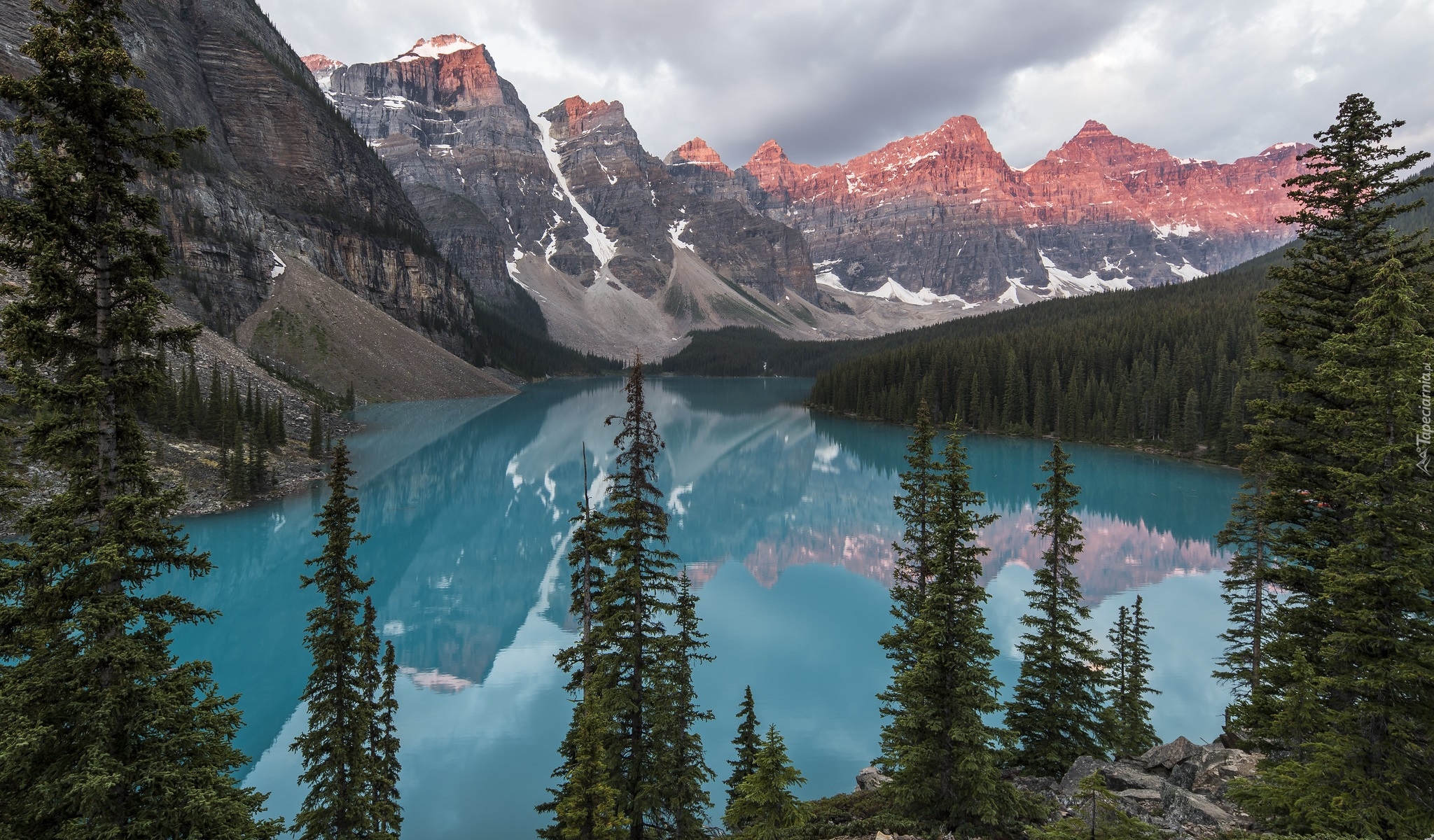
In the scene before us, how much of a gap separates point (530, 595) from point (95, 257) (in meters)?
30.0

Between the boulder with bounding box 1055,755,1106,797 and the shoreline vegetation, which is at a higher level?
the shoreline vegetation

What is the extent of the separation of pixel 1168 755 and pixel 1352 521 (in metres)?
6.75

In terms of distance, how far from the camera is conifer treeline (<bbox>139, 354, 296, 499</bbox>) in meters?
47.2

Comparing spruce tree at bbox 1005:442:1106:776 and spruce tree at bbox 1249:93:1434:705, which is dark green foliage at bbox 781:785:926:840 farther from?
spruce tree at bbox 1249:93:1434:705

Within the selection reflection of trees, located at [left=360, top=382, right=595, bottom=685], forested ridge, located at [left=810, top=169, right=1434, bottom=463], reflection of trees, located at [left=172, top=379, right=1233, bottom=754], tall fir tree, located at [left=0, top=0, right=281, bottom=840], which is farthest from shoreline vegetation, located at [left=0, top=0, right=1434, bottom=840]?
forested ridge, located at [left=810, top=169, right=1434, bottom=463]

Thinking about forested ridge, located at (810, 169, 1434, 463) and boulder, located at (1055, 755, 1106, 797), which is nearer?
boulder, located at (1055, 755, 1106, 797)

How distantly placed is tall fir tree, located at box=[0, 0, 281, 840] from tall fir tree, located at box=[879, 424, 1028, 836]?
9.60 m

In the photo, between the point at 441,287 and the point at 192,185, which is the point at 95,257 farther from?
the point at 441,287

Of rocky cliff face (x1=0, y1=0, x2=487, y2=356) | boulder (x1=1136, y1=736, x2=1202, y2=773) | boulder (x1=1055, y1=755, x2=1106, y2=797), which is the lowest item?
boulder (x1=1055, y1=755, x2=1106, y2=797)

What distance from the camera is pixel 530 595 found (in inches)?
1400

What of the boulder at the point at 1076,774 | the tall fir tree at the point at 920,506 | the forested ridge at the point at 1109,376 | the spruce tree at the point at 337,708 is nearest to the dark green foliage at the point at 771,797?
the boulder at the point at 1076,774

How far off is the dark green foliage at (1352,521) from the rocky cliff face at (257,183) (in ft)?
374

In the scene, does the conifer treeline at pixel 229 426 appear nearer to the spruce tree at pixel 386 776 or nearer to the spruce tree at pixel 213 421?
the spruce tree at pixel 213 421

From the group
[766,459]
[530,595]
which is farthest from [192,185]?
[530,595]
